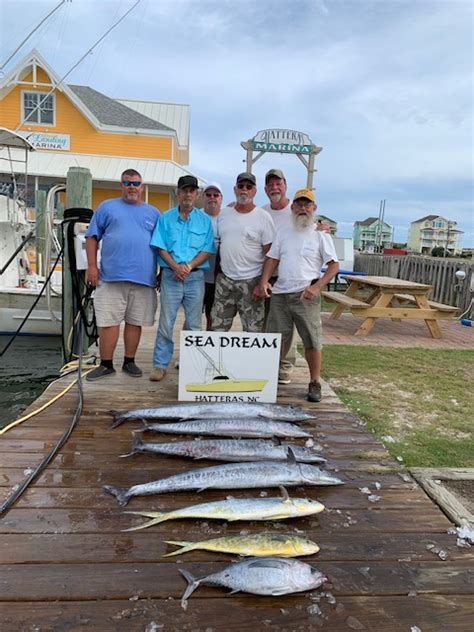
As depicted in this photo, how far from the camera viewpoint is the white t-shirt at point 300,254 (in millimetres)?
3900

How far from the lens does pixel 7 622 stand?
5.24ft

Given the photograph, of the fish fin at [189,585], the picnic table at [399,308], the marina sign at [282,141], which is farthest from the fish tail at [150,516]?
the marina sign at [282,141]

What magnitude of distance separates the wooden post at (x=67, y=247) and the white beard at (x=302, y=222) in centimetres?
231

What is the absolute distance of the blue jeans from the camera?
4.20m

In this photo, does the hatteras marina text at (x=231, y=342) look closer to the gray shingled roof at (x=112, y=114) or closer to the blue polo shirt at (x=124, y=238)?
the blue polo shirt at (x=124, y=238)

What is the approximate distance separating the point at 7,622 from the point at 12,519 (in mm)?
632

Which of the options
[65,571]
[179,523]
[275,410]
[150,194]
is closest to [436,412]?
[275,410]

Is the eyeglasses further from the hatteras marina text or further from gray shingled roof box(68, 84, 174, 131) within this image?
gray shingled roof box(68, 84, 174, 131)

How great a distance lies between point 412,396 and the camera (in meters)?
5.33

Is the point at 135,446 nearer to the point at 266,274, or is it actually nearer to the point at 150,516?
the point at 150,516

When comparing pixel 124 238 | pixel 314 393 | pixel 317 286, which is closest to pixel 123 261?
pixel 124 238

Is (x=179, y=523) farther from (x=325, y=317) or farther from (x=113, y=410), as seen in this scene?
(x=325, y=317)

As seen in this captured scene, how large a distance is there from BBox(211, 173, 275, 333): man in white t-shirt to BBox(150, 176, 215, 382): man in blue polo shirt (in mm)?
168

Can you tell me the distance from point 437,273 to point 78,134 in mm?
14479
